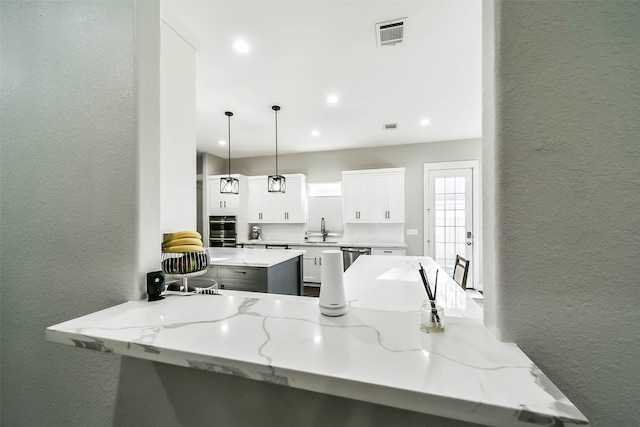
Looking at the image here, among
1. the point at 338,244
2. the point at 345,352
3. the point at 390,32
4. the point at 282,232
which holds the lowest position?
the point at 338,244

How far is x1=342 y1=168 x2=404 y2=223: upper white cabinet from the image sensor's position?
4.98 meters

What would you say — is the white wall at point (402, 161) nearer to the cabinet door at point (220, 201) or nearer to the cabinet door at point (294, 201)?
the cabinet door at point (294, 201)

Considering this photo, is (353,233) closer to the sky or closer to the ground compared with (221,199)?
closer to the ground

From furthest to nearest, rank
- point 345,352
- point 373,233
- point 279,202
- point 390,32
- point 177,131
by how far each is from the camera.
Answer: point 279,202, point 373,233, point 390,32, point 177,131, point 345,352

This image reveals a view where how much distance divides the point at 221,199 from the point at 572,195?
5581mm

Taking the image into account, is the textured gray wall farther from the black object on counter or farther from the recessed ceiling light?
the recessed ceiling light

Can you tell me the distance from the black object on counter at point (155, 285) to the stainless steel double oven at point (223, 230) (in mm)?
4528

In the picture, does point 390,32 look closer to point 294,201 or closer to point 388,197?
point 388,197

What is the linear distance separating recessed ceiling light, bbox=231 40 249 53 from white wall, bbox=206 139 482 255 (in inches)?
139

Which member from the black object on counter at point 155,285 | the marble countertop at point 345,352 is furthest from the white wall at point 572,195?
the black object on counter at point 155,285

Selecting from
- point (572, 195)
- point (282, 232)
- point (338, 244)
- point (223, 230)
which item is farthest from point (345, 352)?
point (282, 232)

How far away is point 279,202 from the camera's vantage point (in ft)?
18.3

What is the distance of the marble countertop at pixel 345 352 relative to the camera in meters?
0.43

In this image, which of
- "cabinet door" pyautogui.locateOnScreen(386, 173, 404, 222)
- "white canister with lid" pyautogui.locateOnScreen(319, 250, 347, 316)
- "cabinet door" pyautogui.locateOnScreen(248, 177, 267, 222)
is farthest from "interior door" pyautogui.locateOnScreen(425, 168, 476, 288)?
"white canister with lid" pyautogui.locateOnScreen(319, 250, 347, 316)
